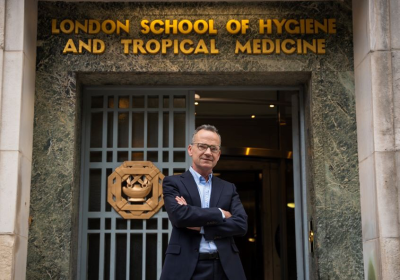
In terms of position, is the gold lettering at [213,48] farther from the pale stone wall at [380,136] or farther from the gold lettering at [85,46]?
the pale stone wall at [380,136]

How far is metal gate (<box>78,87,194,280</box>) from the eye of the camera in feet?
31.5

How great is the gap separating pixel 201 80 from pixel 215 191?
2.53 m

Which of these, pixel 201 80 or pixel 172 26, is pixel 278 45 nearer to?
pixel 201 80

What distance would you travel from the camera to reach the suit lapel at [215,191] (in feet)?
24.5

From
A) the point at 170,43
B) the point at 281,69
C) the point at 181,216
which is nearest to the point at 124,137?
the point at 170,43

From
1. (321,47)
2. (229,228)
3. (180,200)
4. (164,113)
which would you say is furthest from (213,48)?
(229,228)

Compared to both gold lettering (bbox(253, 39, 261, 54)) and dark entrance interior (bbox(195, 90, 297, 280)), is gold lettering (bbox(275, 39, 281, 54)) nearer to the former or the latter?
gold lettering (bbox(253, 39, 261, 54))

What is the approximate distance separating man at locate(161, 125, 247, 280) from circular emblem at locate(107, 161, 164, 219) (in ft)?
6.74

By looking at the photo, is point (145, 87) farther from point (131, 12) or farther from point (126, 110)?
point (131, 12)

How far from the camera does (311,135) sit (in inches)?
367

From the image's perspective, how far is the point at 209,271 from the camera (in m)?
7.05

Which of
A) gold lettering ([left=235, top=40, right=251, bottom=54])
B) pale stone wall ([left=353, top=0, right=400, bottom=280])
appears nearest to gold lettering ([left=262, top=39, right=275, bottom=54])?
gold lettering ([left=235, top=40, right=251, bottom=54])

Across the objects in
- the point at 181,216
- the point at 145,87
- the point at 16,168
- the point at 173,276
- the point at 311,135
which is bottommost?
the point at 173,276

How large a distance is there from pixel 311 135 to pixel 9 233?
401 cm
